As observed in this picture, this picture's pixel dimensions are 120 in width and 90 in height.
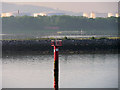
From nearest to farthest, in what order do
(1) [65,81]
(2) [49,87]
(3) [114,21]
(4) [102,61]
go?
(2) [49,87]
(1) [65,81]
(4) [102,61]
(3) [114,21]

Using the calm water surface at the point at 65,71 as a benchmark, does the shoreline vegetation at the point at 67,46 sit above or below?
above

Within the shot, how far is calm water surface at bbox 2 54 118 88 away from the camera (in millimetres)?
39406

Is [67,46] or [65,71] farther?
[67,46]

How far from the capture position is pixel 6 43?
75.0 m

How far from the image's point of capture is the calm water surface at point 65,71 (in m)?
39.4

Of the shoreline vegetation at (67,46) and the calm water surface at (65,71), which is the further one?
the shoreline vegetation at (67,46)

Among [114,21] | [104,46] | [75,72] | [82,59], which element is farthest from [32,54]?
[114,21]

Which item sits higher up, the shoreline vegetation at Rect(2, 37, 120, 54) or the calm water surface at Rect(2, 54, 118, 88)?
the shoreline vegetation at Rect(2, 37, 120, 54)

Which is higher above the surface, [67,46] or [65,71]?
[67,46]

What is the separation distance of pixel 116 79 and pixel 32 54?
25679 millimetres

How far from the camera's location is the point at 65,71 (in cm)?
4694

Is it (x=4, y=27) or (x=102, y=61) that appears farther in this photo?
(x=4, y=27)

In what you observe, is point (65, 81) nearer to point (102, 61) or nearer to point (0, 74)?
point (0, 74)

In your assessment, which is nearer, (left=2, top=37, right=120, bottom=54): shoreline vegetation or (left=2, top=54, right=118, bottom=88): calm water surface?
(left=2, top=54, right=118, bottom=88): calm water surface
